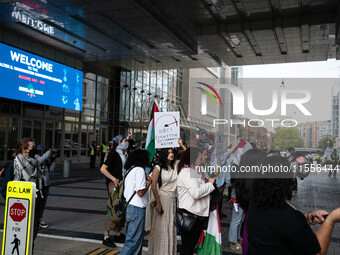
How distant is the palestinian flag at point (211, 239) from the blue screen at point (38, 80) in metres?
15.9

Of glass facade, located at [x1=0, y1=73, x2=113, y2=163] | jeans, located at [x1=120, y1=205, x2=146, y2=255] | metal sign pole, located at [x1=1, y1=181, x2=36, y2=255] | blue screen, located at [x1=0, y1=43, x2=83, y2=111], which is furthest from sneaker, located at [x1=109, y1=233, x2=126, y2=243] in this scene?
glass facade, located at [x1=0, y1=73, x2=113, y2=163]

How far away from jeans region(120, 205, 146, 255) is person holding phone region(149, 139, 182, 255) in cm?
39

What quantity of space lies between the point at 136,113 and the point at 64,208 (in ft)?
76.5

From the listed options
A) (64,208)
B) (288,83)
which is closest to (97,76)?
(64,208)

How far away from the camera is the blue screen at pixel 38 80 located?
17.7 metres

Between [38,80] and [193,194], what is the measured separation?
17.8m

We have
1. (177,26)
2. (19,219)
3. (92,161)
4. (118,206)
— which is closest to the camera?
(19,219)

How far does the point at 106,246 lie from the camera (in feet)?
19.1

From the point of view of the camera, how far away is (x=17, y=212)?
396 cm

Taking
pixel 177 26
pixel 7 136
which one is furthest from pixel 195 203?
pixel 7 136

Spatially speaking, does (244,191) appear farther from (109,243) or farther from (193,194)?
(109,243)

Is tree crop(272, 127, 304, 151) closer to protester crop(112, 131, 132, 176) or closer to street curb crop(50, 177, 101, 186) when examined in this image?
protester crop(112, 131, 132, 176)

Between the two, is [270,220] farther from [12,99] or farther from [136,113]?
[136,113]

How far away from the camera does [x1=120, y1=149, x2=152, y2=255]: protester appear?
446 centimetres
